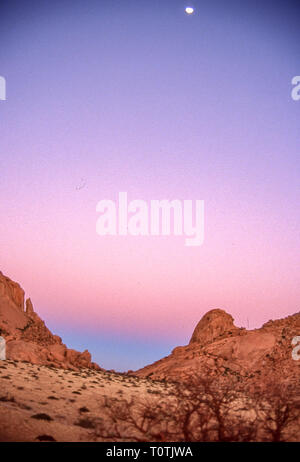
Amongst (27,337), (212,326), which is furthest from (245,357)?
(27,337)

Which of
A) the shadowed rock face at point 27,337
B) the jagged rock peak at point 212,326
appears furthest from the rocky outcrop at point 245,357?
the shadowed rock face at point 27,337

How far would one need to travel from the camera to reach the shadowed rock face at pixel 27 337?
40219mm

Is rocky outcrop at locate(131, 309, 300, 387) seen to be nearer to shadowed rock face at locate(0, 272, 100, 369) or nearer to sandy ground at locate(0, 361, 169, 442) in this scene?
shadowed rock face at locate(0, 272, 100, 369)

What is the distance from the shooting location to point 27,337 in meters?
53.5

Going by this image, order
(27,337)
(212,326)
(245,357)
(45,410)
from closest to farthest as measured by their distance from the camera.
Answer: (45,410) < (245,357) < (27,337) < (212,326)

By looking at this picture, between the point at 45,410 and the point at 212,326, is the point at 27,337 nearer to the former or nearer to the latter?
the point at 212,326

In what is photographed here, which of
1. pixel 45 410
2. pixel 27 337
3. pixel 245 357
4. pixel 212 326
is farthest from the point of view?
pixel 212 326

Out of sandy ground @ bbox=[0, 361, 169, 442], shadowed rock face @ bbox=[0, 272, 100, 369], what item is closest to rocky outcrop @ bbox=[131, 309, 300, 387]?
shadowed rock face @ bbox=[0, 272, 100, 369]

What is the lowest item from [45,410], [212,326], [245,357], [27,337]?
[245,357]

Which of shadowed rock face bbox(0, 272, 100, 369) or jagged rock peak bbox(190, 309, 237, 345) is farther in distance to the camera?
jagged rock peak bbox(190, 309, 237, 345)

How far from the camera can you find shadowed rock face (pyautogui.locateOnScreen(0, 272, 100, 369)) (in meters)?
40.2

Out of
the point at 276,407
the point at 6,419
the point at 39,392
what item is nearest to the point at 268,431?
the point at 276,407
